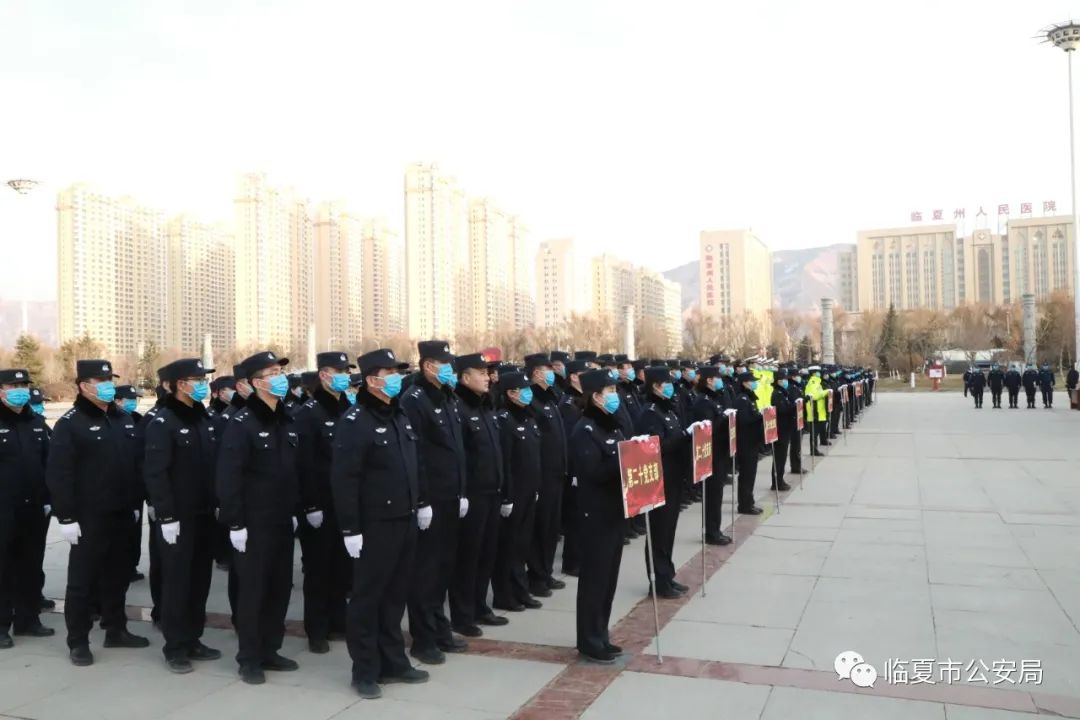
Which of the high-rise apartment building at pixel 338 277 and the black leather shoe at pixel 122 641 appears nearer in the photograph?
the black leather shoe at pixel 122 641

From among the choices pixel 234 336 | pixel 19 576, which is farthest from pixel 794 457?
pixel 234 336

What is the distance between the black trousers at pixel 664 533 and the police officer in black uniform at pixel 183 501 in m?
3.43

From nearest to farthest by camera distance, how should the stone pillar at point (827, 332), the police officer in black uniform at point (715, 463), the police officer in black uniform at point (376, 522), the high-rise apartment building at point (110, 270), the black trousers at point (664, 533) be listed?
the police officer in black uniform at point (376, 522) < the black trousers at point (664, 533) < the police officer in black uniform at point (715, 463) < the stone pillar at point (827, 332) < the high-rise apartment building at point (110, 270)

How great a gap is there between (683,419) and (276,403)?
5246 mm

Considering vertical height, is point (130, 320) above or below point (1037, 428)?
above

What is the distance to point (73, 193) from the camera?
82312 mm

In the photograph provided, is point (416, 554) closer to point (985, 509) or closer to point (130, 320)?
point (985, 509)

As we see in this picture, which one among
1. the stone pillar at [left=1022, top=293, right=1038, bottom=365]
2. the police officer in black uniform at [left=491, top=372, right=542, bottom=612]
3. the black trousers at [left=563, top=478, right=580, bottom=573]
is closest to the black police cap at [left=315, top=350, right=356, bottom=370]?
the police officer in black uniform at [left=491, top=372, right=542, bottom=612]

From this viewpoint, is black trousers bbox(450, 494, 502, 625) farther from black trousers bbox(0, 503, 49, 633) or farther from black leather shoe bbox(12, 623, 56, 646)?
black trousers bbox(0, 503, 49, 633)

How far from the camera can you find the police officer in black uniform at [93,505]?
5824mm

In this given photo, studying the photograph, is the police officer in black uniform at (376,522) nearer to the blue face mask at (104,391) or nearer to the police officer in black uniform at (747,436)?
the blue face mask at (104,391)

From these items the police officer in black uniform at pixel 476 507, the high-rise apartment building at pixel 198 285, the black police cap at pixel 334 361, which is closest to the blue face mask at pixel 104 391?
the black police cap at pixel 334 361

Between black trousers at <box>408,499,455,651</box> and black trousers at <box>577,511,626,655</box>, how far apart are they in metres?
0.97

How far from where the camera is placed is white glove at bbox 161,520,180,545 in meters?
5.55
